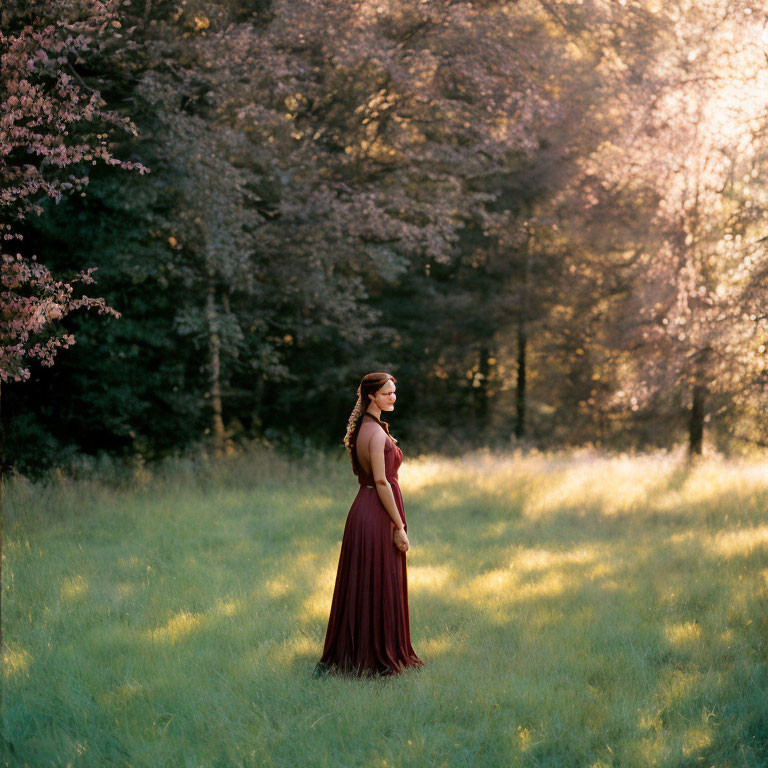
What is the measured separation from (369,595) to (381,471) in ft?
2.94

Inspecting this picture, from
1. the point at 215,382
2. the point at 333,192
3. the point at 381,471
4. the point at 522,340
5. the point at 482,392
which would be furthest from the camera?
the point at 482,392

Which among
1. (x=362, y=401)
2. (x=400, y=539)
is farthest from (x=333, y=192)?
(x=400, y=539)

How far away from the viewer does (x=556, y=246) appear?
79.9 ft

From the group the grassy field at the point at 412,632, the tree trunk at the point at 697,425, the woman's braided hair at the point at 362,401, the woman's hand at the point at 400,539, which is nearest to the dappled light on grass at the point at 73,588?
the grassy field at the point at 412,632

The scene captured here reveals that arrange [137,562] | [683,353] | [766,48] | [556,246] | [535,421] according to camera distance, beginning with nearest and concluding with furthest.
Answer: [137,562], [766,48], [683,353], [556,246], [535,421]

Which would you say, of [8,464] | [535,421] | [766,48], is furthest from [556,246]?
[8,464]

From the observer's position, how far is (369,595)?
6125 mm

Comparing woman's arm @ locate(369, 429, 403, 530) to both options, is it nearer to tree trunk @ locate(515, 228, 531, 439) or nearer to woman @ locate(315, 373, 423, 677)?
woman @ locate(315, 373, 423, 677)

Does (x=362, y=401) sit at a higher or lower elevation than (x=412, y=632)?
higher

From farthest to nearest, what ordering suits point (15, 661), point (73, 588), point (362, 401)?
point (73, 588) → point (15, 661) → point (362, 401)

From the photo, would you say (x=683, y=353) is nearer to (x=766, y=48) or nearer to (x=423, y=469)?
(x=423, y=469)

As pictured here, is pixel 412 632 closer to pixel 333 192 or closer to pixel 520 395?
pixel 333 192

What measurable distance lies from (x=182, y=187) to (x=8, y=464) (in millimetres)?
5448

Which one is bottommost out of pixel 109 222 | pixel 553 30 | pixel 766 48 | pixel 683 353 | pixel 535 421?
pixel 535 421
